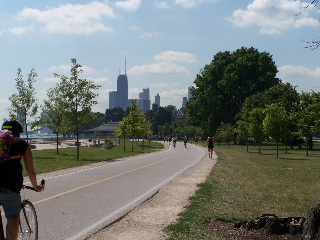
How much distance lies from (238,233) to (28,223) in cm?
365

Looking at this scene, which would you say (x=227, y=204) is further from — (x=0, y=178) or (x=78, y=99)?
(x=78, y=99)

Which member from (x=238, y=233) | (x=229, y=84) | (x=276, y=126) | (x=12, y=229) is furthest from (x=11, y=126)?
(x=229, y=84)

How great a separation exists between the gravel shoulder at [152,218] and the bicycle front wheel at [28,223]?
153 cm

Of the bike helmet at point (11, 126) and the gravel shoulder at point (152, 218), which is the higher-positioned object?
the bike helmet at point (11, 126)

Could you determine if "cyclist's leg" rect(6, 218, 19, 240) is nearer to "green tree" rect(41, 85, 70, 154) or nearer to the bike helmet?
the bike helmet

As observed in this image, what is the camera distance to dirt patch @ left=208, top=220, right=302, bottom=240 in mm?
7309

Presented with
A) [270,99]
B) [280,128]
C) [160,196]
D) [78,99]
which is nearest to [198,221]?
[160,196]

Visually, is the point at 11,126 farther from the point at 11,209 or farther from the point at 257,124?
the point at 257,124

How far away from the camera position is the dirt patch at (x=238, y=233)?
7.31 meters

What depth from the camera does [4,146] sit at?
17.2 ft

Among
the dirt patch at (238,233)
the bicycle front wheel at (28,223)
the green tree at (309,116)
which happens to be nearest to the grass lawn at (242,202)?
the dirt patch at (238,233)

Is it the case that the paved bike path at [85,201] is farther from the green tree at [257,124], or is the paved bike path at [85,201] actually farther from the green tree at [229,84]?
the green tree at [229,84]

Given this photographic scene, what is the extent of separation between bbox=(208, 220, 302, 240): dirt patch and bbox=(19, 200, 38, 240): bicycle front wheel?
3.19m

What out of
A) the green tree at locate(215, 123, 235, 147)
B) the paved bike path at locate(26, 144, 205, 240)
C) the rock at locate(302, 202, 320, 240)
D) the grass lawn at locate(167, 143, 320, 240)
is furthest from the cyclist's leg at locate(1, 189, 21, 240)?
the green tree at locate(215, 123, 235, 147)
